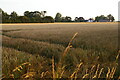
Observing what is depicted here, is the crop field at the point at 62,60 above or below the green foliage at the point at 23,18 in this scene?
below

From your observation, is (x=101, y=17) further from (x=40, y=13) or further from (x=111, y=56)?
(x=111, y=56)

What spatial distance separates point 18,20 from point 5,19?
6.26m

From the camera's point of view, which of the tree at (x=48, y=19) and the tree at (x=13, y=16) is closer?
the tree at (x=13, y=16)

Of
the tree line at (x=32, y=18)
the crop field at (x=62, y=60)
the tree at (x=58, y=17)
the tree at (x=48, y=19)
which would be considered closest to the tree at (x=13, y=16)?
the tree line at (x=32, y=18)

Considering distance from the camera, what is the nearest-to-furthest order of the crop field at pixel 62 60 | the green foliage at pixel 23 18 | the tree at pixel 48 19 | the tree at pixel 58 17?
the crop field at pixel 62 60 → the green foliage at pixel 23 18 → the tree at pixel 48 19 → the tree at pixel 58 17

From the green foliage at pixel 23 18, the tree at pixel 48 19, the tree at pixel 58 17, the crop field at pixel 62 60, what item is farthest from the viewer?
the tree at pixel 58 17

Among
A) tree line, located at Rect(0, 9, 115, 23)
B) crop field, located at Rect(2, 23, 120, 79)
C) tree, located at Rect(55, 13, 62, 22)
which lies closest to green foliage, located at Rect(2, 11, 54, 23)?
tree line, located at Rect(0, 9, 115, 23)

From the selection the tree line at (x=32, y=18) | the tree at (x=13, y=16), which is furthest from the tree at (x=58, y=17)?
the tree at (x=13, y=16)

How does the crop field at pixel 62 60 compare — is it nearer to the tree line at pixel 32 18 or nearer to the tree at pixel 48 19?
the tree line at pixel 32 18

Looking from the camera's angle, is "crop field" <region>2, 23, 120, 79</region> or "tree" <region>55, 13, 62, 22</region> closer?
"crop field" <region>2, 23, 120, 79</region>

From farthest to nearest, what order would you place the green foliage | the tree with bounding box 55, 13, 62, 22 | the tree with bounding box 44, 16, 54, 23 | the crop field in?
the tree with bounding box 55, 13, 62, 22 < the tree with bounding box 44, 16, 54, 23 < the green foliage < the crop field

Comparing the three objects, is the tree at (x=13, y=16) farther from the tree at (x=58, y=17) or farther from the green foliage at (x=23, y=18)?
the tree at (x=58, y=17)

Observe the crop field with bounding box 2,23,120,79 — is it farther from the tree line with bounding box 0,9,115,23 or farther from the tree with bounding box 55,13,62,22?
the tree with bounding box 55,13,62,22

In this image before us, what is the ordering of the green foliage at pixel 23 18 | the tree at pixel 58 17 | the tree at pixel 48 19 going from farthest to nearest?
1. the tree at pixel 58 17
2. the tree at pixel 48 19
3. the green foliage at pixel 23 18
